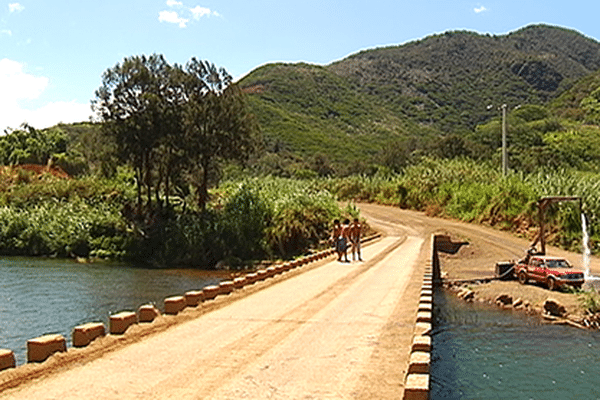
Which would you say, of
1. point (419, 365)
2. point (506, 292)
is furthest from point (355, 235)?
point (419, 365)

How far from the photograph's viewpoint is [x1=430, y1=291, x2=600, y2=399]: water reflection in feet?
46.5

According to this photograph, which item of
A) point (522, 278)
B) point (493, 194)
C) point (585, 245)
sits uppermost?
point (493, 194)

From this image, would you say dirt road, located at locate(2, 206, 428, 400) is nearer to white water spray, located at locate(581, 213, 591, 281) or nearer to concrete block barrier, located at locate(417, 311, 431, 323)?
concrete block barrier, located at locate(417, 311, 431, 323)

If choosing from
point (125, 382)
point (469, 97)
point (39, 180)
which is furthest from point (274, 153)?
point (125, 382)

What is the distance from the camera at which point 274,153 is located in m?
106

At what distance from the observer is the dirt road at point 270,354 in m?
7.52

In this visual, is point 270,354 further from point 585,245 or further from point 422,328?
point 585,245

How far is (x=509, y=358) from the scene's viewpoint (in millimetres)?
16719

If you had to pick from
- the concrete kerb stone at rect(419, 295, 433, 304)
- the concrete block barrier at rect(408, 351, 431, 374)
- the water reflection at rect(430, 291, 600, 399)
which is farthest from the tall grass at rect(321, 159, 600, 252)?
the concrete block barrier at rect(408, 351, 431, 374)

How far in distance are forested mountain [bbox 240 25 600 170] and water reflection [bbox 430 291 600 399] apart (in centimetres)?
9178

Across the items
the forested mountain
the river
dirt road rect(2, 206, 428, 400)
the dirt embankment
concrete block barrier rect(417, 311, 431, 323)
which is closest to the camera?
dirt road rect(2, 206, 428, 400)

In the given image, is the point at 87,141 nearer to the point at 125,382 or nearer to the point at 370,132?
the point at 125,382

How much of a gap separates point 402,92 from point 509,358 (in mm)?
159597

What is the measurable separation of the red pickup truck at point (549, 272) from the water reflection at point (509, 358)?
269 centimetres
